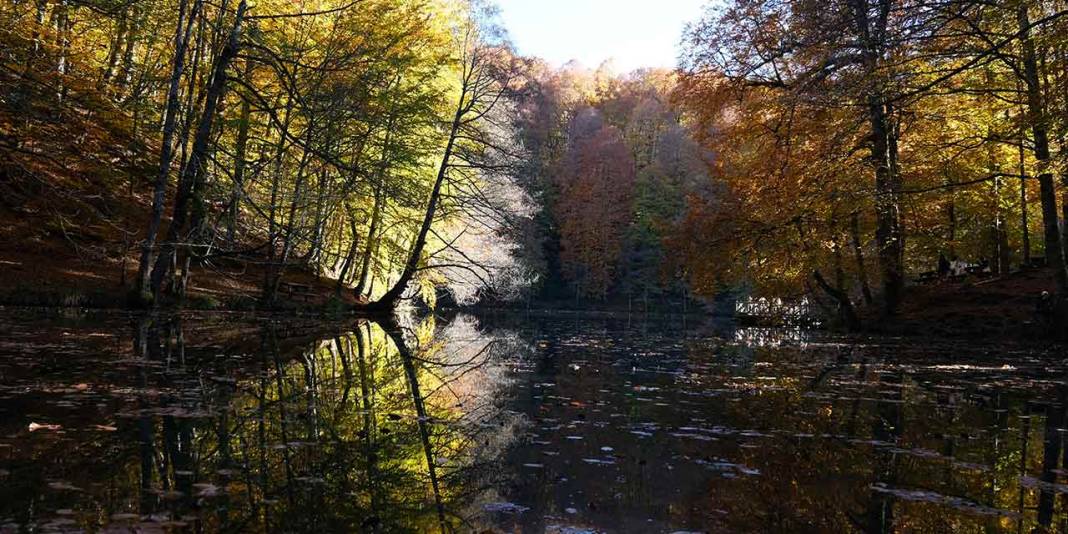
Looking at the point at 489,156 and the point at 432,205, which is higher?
the point at 489,156

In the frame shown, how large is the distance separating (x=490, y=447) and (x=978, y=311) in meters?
17.8

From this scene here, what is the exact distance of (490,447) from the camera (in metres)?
4.06

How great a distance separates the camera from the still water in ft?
9.18

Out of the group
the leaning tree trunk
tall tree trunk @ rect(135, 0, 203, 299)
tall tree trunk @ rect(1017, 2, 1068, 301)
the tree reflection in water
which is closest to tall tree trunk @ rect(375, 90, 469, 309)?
the leaning tree trunk

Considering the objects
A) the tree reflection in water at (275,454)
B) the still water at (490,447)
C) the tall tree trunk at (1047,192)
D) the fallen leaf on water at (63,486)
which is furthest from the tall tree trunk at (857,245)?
the fallen leaf on water at (63,486)

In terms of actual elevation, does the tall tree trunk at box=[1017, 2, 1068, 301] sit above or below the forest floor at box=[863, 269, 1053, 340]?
above

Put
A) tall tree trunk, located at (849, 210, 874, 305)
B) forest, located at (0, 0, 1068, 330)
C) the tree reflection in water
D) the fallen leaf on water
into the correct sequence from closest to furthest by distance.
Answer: the tree reflection in water, the fallen leaf on water, forest, located at (0, 0, 1068, 330), tall tree trunk, located at (849, 210, 874, 305)

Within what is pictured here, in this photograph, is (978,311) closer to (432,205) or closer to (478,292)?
(432,205)

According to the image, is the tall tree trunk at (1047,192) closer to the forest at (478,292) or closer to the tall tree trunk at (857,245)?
the forest at (478,292)

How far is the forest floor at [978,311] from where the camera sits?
1616 centimetres

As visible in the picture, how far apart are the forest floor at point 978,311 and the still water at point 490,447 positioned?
972 cm

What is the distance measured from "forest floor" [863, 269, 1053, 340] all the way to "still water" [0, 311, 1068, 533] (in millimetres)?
9719

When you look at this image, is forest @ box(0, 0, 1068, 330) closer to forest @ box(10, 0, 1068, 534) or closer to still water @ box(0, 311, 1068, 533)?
forest @ box(10, 0, 1068, 534)

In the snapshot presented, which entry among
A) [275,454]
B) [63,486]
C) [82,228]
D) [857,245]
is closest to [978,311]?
[857,245]
